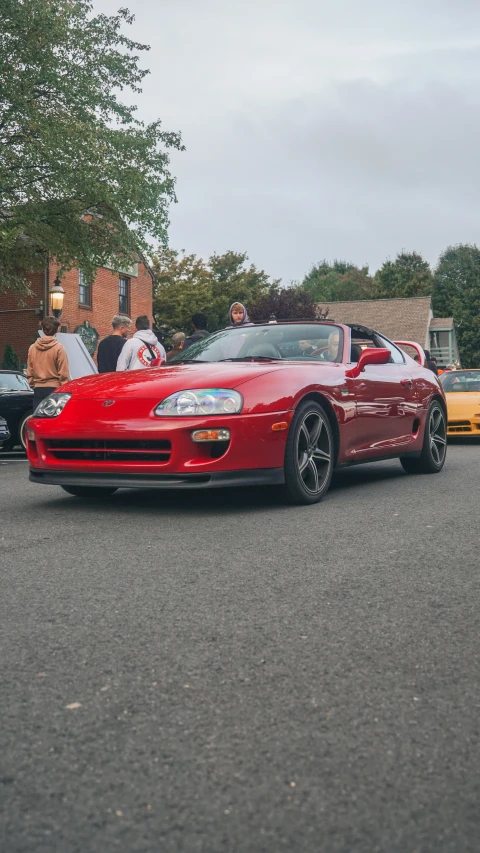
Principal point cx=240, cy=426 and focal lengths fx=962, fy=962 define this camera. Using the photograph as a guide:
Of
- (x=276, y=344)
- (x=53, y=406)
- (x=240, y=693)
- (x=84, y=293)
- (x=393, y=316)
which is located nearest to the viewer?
(x=240, y=693)

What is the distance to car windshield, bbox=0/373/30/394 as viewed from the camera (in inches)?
571

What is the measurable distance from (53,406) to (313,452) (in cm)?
179

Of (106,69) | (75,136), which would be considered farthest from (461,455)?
(106,69)

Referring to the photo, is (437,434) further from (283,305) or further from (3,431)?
(283,305)

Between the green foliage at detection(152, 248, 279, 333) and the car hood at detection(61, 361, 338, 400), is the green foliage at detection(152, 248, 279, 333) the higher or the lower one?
the higher one

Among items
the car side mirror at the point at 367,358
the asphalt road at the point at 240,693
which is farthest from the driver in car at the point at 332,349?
the asphalt road at the point at 240,693

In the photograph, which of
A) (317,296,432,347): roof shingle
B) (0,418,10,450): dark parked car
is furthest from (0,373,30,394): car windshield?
(317,296,432,347): roof shingle

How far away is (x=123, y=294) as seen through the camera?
119 ft

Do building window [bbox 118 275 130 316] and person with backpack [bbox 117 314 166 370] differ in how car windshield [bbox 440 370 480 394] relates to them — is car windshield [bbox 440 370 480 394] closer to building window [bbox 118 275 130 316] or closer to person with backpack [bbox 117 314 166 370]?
person with backpack [bbox 117 314 166 370]

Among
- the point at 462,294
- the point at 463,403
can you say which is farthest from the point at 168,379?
the point at 462,294

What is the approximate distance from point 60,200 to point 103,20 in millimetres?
5484

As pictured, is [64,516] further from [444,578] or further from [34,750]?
[34,750]

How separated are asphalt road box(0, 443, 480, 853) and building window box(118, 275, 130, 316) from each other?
103ft

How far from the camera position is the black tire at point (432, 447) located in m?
8.77
